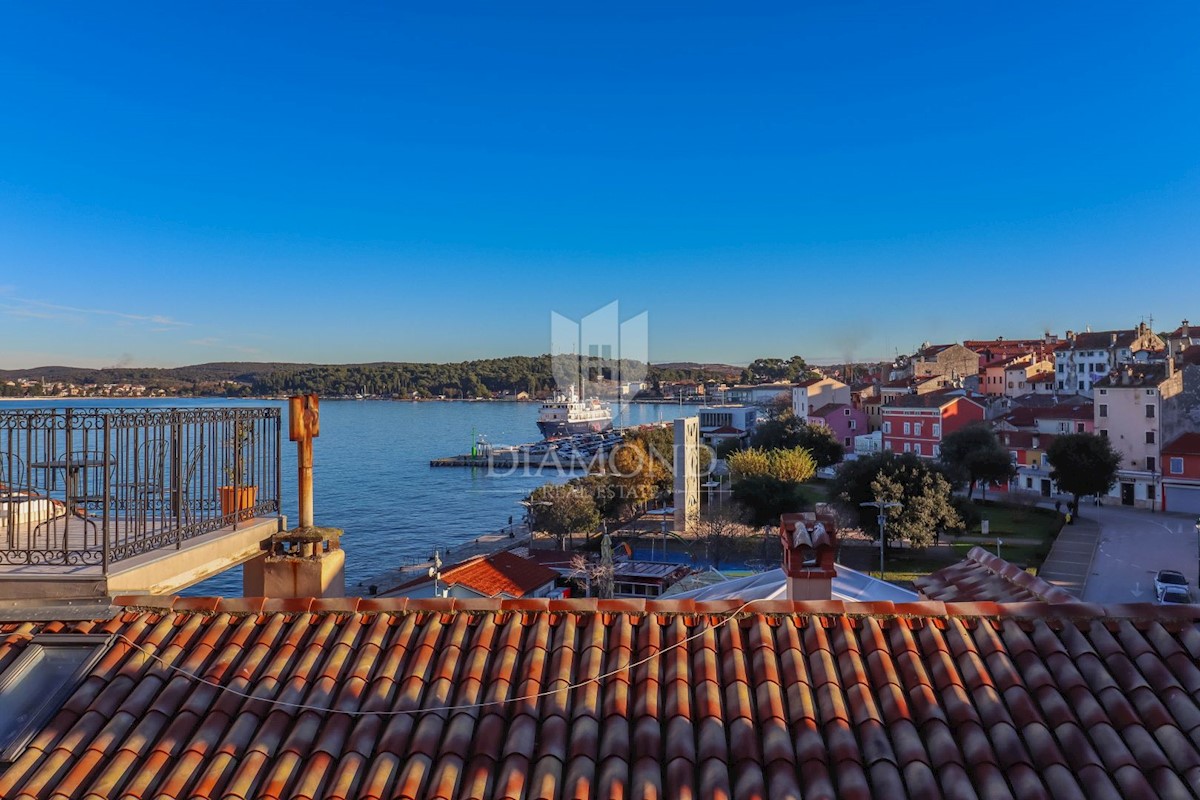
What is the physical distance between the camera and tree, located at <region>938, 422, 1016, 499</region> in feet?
108

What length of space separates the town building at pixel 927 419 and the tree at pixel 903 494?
48.6ft

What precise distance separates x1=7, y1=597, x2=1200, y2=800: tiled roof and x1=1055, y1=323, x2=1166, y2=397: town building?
5518 centimetres

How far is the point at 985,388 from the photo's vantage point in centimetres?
6322

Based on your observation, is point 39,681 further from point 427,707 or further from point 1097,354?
point 1097,354

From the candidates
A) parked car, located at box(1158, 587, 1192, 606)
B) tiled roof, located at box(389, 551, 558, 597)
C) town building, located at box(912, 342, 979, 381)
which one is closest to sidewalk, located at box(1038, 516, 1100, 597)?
parked car, located at box(1158, 587, 1192, 606)

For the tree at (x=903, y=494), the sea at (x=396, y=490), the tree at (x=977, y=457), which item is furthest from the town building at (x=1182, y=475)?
the sea at (x=396, y=490)

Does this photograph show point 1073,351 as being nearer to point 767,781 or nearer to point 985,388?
point 985,388

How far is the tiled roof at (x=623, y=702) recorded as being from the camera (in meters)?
2.70

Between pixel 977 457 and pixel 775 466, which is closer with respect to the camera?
pixel 977 457

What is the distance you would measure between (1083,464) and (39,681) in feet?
110

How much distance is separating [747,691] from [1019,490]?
126ft

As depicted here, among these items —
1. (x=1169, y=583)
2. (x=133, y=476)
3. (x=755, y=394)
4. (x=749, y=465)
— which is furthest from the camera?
(x=755, y=394)

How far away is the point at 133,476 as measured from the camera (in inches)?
189

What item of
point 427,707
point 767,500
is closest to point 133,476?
point 427,707
